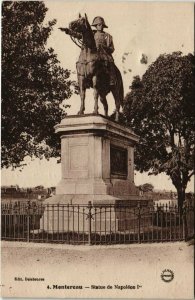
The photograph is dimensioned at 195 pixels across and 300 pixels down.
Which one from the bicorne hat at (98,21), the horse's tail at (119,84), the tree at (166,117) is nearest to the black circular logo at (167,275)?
the horse's tail at (119,84)

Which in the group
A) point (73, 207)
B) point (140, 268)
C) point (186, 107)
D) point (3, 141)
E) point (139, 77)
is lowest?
point (140, 268)

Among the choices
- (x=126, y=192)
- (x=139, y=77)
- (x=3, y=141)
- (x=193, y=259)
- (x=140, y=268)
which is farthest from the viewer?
(x=139, y=77)

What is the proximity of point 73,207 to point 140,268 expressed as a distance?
255 cm

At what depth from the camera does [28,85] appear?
17922mm

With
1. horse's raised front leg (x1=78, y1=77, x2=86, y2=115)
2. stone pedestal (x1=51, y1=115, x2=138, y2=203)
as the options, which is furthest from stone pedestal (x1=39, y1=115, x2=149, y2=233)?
horse's raised front leg (x1=78, y1=77, x2=86, y2=115)

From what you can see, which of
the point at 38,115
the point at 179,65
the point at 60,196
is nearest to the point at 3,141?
the point at 38,115

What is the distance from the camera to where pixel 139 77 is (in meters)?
20.6

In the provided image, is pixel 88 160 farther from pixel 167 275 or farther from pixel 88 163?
pixel 167 275

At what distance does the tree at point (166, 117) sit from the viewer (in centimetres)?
1928

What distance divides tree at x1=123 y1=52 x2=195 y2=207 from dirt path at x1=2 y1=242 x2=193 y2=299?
24.6 feet

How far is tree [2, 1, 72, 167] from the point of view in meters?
16.5

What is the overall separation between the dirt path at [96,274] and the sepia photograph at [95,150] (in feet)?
0.07

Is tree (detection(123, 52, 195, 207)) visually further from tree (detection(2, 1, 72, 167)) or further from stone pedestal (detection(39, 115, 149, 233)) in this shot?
stone pedestal (detection(39, 115, 149, 233))

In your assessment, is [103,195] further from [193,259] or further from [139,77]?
[139,77]
